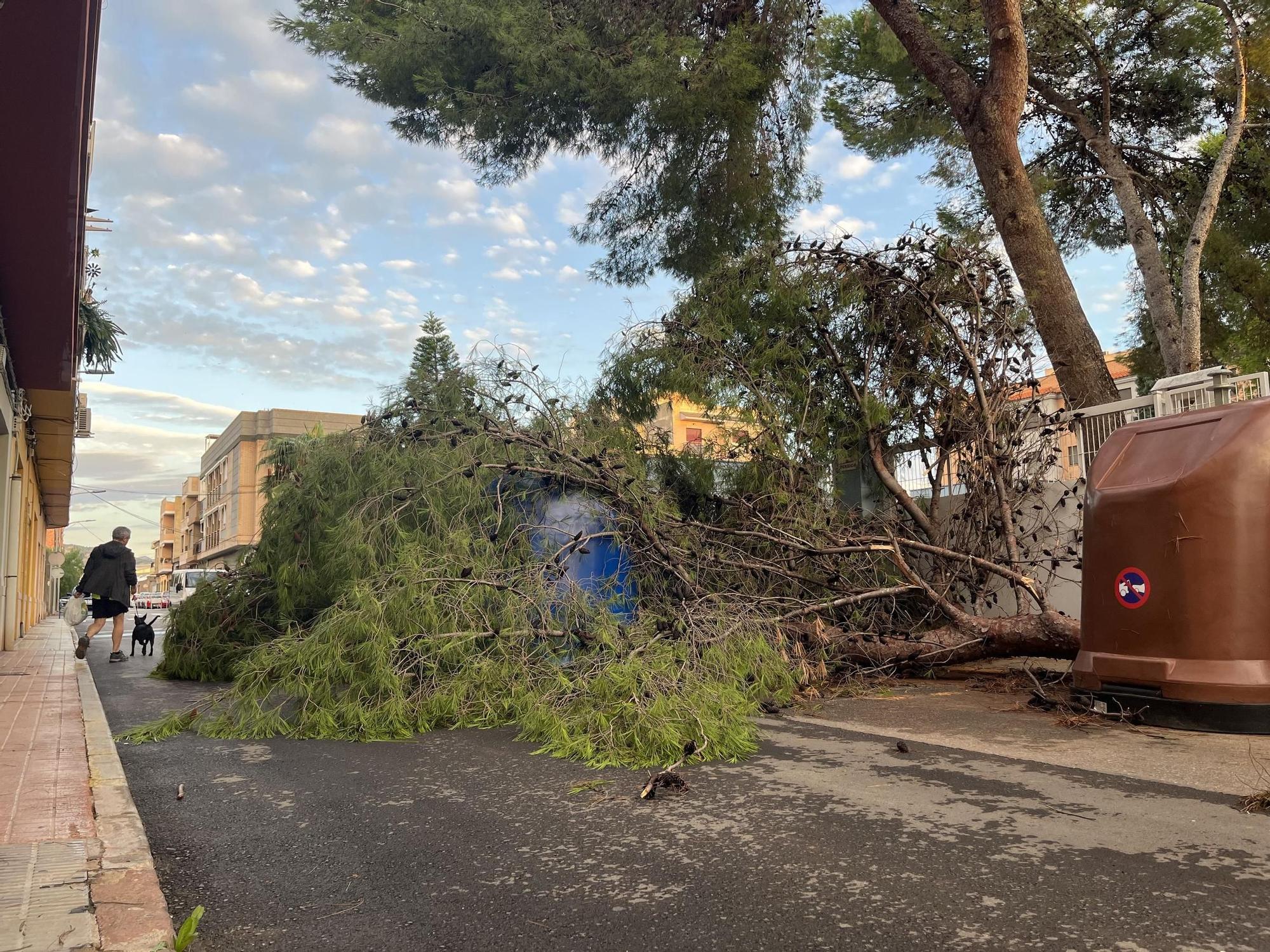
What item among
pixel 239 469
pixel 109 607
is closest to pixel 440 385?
pixel 109 607

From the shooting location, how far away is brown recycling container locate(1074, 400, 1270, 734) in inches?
206

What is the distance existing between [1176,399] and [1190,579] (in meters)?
3.06

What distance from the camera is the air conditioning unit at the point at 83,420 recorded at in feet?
63.3

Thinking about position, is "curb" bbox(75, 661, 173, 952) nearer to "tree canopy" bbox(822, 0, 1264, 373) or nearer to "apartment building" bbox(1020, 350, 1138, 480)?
"apartment building" bbox(1020, 350, 1138, 480)

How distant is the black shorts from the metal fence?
11196mm

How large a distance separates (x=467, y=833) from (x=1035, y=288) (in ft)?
28.1

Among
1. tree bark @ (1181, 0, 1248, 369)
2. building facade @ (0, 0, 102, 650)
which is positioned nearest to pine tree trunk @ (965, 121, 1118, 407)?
tree bark @ (1181, 0, 1248, 369)

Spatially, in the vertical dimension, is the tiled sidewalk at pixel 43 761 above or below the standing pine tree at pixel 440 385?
below

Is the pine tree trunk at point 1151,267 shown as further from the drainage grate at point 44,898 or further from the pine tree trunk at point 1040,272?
the drainage grate at point 44,898

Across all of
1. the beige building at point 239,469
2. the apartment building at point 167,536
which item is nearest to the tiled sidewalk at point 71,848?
the beige building at point 239,469

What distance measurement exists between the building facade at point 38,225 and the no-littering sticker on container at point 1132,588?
22.6 feet

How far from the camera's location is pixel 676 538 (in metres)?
7.70

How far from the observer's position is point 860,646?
775 cm

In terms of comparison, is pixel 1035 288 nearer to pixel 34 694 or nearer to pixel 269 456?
pixel 269 456
